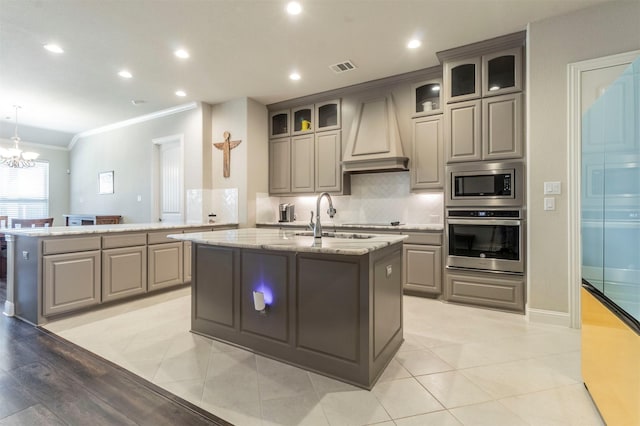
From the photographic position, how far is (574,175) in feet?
8.94

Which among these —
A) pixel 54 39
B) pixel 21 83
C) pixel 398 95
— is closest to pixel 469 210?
pixel 398 95

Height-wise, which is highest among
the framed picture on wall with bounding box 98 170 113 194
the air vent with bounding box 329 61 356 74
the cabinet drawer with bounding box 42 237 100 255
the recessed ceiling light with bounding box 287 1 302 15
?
the air vent with bounding box 329 61 356 74

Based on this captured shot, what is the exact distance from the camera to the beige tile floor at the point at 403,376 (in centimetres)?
161

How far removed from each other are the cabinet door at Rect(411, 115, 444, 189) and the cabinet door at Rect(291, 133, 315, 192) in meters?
1.57

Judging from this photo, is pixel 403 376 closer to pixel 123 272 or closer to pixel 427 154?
pixel 427 154

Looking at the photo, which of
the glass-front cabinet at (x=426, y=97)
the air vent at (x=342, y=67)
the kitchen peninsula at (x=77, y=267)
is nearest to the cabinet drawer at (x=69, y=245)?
the kitchen peninsula at (x=77, y=267)

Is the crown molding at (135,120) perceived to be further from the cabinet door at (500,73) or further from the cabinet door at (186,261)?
the cabinet door at (500,73)

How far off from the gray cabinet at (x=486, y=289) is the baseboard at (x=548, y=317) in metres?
0.19

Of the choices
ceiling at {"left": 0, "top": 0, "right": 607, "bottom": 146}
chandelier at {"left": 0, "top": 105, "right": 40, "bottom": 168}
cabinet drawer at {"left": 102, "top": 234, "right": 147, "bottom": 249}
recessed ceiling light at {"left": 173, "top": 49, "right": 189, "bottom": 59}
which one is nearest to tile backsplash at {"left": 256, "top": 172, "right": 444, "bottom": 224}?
ceiling at {"left": 0, "top": 0, "right": 607, "bottom": 146}

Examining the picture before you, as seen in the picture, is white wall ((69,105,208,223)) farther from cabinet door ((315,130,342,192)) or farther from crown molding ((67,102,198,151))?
cabinet door ((315,130,342,192))

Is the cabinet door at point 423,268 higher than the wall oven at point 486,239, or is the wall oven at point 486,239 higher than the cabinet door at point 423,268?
the wall oven at point 486,239

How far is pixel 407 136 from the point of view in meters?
3.98

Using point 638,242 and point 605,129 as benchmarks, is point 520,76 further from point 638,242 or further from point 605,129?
point 638,242

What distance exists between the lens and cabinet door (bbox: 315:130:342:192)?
14.8ft
